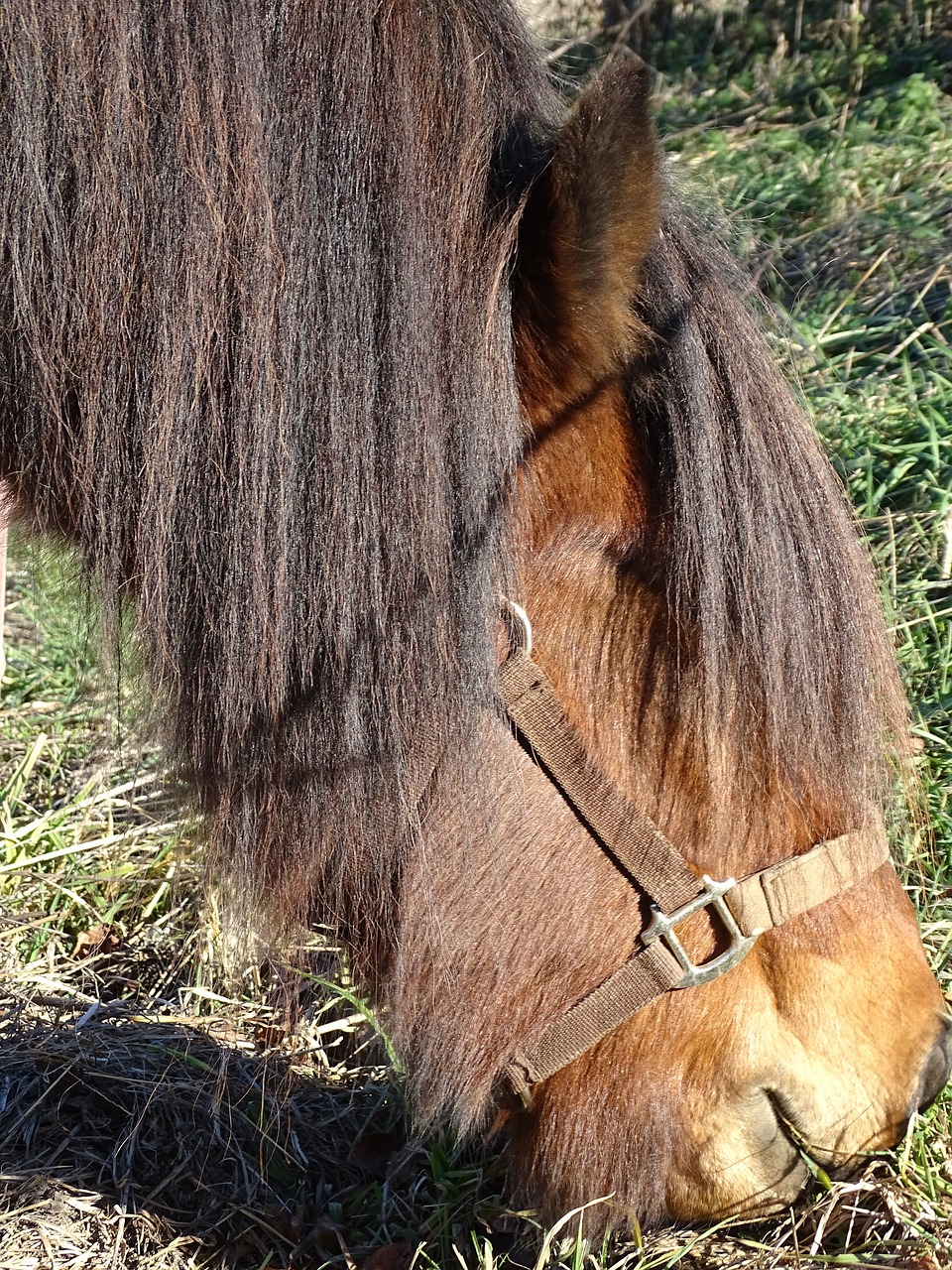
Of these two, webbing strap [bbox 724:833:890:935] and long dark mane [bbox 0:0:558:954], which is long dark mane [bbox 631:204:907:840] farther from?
long dark mane [bbox 0:0:558:954]

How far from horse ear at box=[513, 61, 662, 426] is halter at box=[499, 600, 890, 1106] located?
0.27 m

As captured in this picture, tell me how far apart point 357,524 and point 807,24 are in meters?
6.02

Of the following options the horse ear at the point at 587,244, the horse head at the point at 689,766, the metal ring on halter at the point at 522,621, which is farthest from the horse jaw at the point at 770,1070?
the horse ear at the point at 587,244

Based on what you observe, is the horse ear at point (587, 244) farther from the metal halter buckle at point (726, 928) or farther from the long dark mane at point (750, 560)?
the metal halter buckle at point (726, 928)

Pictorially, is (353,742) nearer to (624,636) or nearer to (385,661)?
(385,661)

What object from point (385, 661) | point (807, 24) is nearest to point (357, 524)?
point (385, 661)

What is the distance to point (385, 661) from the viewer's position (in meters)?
1.27

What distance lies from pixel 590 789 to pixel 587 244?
1.92ft

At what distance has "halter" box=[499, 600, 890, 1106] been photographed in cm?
133

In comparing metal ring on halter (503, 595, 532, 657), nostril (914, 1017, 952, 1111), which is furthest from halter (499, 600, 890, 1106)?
nostril (914, 1017, 952, 1111)

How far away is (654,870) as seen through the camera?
4.38ft

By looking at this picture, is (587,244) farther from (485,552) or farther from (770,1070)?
(770,1070)

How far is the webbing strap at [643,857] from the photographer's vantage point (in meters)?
1.33

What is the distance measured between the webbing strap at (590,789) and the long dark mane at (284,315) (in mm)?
66
